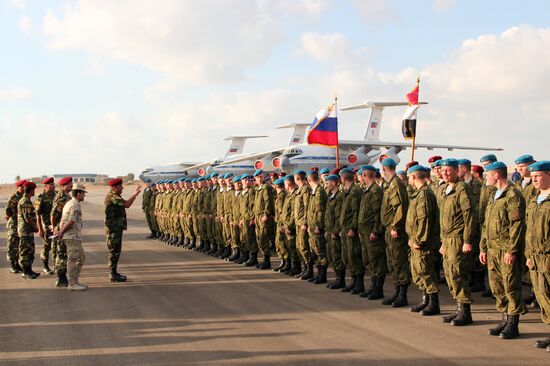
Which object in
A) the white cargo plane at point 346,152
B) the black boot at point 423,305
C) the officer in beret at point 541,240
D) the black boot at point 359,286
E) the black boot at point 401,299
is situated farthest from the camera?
the white cargo plane at point 346,152

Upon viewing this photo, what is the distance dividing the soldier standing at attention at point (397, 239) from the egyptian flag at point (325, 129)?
8.69 metres

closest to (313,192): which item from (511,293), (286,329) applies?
(286,329)

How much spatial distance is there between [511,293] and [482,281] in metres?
3.42

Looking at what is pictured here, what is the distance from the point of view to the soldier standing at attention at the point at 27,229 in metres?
10.8

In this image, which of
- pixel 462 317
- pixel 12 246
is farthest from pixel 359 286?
pixel 12 246

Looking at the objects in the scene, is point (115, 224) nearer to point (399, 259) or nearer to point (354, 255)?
point (354, 255)

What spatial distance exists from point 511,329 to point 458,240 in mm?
1119

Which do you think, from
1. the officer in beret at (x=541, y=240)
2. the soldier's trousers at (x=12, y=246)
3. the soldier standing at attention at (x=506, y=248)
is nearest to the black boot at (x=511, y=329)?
the soldier standing at attention at (x=506, y=248)

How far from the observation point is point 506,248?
6.12 m

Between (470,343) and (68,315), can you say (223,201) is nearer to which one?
(68,315)

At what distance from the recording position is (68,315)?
24.9 ft

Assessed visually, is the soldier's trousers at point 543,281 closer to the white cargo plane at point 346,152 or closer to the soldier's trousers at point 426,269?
the soldier's trousers at point 426,269

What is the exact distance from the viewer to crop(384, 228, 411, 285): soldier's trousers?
25.9 feet

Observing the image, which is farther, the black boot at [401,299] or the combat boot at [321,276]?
the combat boot at [321,276]
